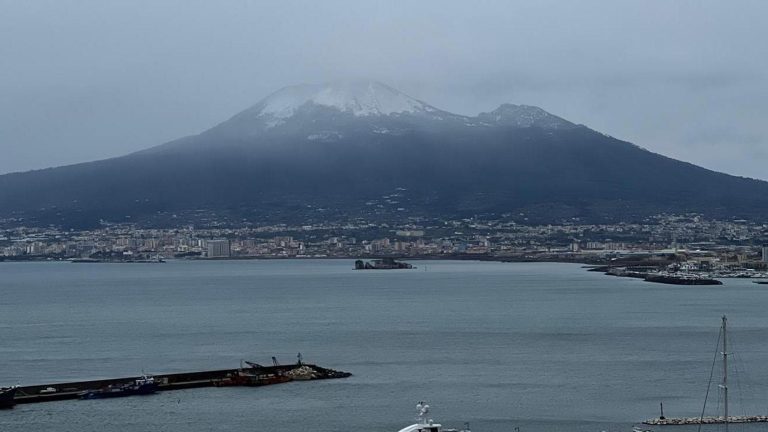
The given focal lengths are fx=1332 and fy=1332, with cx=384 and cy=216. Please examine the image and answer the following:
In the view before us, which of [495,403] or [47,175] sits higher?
[47,175]

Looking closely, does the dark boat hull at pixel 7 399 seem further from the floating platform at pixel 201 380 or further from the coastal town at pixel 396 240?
the coastal town at pixel 396 240

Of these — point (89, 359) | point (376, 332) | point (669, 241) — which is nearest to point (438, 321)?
point (376, 332)

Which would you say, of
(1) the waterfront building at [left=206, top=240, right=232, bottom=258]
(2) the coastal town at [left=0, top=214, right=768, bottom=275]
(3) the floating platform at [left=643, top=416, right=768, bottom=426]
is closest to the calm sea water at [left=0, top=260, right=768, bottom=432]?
(3) the floating platform at [left=643, top=416, right=768, bottom=426]

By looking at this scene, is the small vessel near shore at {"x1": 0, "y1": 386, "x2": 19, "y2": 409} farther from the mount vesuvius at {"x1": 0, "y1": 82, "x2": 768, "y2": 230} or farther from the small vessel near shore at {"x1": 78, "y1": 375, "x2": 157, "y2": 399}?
the mount vesuvius at {"x1": 0, "y1": 82, "x2": 768, "y2": 230}

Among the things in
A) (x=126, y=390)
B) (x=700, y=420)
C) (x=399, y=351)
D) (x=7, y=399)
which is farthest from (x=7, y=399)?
(x=700, y=420)

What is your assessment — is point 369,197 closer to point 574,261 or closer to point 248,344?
point 574,261

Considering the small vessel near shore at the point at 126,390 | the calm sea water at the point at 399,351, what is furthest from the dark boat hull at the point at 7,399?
the small vessel near shore at the point at 126,390

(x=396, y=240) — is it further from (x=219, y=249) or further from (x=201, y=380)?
(x=201, y=380)
